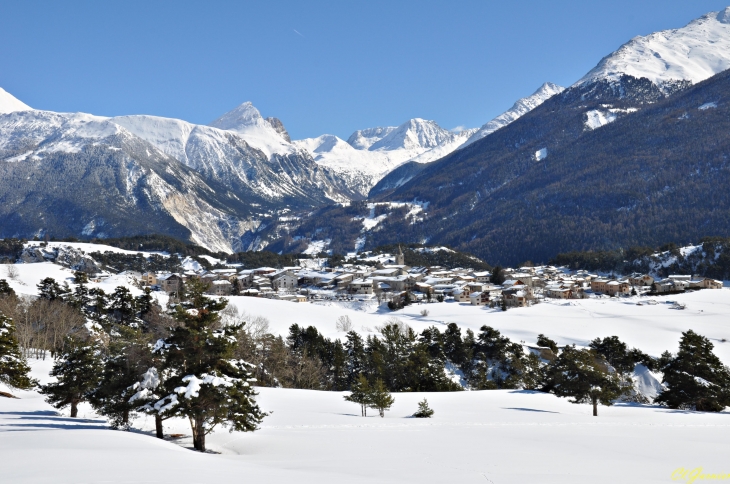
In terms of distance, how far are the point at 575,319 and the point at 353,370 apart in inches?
1696

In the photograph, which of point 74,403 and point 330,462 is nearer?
point 330,462

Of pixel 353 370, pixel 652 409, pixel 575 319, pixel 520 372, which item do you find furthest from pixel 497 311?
pixel 652 409

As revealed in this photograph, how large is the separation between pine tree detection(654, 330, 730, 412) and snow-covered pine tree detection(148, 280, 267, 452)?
3276cm

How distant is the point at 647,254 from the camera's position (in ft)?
489

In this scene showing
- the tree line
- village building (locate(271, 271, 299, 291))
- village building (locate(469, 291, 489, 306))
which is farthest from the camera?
village building (locate(271, 271, 299, 291))

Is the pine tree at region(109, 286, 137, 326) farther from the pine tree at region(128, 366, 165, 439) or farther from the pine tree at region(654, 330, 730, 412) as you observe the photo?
the pine tree at region(654, 330, 730, 412)

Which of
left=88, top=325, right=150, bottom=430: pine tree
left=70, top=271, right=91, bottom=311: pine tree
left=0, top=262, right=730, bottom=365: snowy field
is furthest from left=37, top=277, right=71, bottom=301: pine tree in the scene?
left=88, top=325, right=150, bottom=430: pine tree

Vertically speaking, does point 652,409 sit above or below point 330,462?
below

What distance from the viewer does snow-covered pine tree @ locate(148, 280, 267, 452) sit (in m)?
18.1

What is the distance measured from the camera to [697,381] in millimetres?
37188

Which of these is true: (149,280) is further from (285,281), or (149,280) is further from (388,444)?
(388,444)

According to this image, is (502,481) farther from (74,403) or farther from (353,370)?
(353,370)

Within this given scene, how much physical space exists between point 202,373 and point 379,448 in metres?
7.14

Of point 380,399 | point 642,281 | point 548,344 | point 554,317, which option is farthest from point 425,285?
point 380,399
